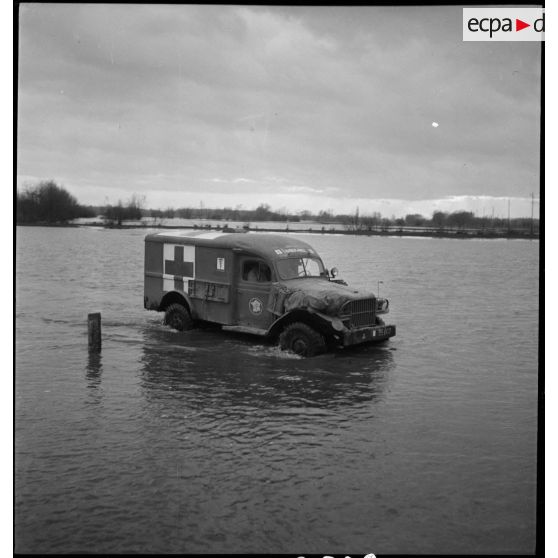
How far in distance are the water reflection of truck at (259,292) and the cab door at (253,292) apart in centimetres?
2

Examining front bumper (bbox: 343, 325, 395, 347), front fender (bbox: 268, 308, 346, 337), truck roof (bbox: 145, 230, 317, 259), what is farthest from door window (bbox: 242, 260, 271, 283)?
front bumper (bbox: 343, 325, 395, 347)

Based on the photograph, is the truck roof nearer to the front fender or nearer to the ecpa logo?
the front fender

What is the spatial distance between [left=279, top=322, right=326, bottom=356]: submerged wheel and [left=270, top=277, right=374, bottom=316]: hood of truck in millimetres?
443

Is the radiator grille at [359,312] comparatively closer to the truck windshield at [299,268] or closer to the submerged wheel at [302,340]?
the submerged wheel at [302,340]

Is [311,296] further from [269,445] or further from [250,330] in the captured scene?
[269,445]

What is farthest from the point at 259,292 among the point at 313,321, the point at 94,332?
the point at 94,332

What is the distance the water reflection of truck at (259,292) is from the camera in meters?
13.1

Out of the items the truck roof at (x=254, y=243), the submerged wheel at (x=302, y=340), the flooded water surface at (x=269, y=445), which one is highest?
the truck roof at (x=254, y=243)

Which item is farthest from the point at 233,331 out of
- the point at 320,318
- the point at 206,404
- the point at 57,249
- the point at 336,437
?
the point at 57,249

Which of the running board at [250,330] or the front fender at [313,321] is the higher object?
the front fender at [313,321]

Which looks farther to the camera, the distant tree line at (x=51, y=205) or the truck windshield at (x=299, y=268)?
the distant tree line at (x=51, y=205)

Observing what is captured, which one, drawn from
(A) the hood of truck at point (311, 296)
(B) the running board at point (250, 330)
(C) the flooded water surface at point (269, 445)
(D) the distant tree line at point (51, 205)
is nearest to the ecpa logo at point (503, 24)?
(C) the flooded water surface at point (269, 445)

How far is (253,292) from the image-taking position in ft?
46.5

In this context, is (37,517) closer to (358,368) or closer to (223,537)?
(223,537)
